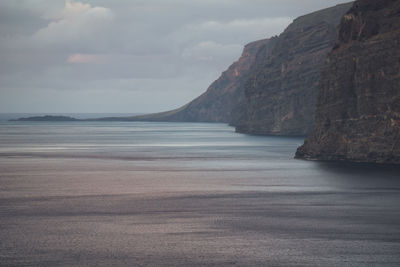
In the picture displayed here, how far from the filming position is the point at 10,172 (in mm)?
80750

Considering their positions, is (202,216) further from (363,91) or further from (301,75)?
(301,75)


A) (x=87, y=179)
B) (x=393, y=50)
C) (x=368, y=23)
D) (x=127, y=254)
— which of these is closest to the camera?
(x=127, y=254)

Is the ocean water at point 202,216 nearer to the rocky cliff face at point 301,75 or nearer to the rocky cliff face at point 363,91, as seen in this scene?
the rocky cliff face at point 363,91

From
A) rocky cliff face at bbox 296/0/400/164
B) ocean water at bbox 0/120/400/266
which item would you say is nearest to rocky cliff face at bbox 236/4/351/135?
rocky cliff face at bbox 296/0/400/164

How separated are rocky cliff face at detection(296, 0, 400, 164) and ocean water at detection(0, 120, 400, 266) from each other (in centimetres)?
395

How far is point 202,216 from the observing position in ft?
147

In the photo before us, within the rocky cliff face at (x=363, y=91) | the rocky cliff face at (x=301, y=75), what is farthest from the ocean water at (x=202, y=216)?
the rocky cliff face at (x=301, y=75)

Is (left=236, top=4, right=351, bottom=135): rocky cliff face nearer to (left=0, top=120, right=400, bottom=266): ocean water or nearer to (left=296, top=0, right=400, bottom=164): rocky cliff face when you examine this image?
(left=296, top=0, right=400, bottom=164): rocky cliff face

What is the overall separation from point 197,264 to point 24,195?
3127 cm

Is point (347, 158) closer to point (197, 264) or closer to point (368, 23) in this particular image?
point (368, 23)

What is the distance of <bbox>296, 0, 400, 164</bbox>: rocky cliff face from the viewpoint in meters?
79.2

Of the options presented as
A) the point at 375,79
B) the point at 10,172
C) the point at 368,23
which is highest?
the point at 368,23

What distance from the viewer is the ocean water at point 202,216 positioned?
32625 millimetres

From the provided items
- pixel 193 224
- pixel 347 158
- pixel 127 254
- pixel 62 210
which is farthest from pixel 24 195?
pixel 347 158
